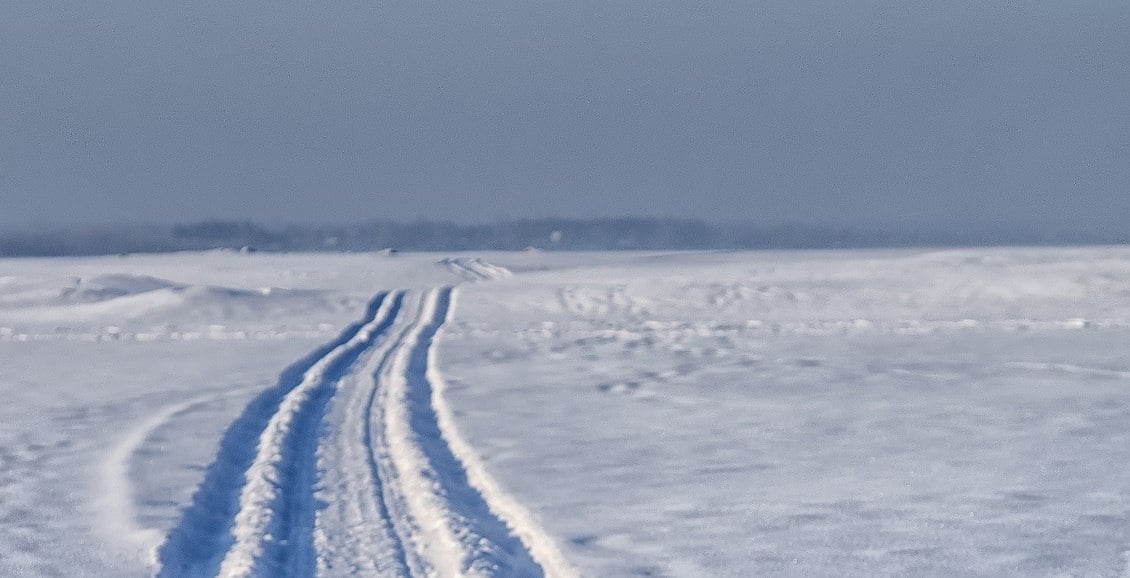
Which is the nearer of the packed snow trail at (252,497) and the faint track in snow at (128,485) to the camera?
the packed snow trail at (252,497)

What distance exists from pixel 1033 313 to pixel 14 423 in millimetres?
18852

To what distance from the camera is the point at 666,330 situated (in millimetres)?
21078

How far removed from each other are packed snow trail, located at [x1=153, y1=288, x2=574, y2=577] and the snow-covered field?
28 millimetres

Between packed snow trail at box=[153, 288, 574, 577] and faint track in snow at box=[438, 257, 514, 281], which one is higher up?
faint track in snow at box=[438, 257, 514, 281]

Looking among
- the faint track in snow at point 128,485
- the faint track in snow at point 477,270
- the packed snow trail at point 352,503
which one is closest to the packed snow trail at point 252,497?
the packed snow trail at point 352,503

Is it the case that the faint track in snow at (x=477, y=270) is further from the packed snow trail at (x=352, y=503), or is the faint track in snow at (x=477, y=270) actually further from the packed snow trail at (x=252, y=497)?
the packed snow trail at (x=352, y=503)

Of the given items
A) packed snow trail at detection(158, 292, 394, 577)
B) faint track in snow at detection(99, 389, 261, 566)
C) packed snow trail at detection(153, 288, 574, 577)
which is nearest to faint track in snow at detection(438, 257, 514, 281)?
faint track in snow at detection(99, 389, 261, 566)

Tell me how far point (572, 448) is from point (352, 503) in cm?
268

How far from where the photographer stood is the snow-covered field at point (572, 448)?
6.34 meters

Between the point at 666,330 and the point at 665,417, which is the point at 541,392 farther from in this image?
the point at 666,330

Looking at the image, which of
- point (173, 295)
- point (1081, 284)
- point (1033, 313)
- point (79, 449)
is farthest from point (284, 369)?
point (1081, 284)

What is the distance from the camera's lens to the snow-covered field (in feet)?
20.8

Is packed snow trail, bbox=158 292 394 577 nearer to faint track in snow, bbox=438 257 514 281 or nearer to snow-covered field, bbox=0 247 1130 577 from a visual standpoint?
snow-covered field, bbox=0 247 1130 577

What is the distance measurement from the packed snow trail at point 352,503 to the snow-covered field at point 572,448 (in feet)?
0.09
